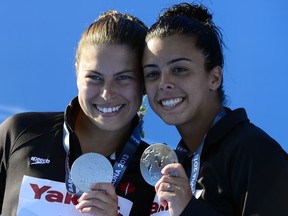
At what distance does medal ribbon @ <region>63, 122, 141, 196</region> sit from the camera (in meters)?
2.32

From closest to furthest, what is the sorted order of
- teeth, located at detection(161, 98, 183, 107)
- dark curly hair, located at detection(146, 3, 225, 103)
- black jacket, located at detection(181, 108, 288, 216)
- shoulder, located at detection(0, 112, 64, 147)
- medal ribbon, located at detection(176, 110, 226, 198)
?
black jacket, located at detection(181, 108, 288, 216) → medal ribbon, located at detection(176, 110, 226, 198) → teeth, located at detection(161, 98, 183, 107) → dark curly hair, located at detection(146, 3, 225, 103) → shoulder, located at detection(0, 112, 64, 147)

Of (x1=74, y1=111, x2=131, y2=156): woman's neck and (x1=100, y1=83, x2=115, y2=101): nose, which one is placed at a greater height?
(x1=100, y1=83, x2=115, y2=101): nose

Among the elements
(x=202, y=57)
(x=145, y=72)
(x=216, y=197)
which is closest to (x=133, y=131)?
(x=145, y=72)

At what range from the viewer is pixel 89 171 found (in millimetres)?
2270

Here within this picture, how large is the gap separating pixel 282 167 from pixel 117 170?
759 mm

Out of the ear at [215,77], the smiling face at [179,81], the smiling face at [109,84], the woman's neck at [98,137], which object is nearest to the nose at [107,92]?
the smiling face at [109,84]

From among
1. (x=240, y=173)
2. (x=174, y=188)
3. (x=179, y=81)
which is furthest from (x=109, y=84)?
(x=240, y=173)

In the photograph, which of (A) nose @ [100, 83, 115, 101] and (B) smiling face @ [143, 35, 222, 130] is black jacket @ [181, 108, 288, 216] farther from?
(A) nose @ [100, 83, 115, 101]

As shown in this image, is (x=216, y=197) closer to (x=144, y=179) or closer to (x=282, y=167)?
(x=282, y=167)

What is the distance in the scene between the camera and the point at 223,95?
7.80ft

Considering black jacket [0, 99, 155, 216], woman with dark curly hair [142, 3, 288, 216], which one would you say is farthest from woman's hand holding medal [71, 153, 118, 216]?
woman with dark curly hair [142, 3, 288, 216]

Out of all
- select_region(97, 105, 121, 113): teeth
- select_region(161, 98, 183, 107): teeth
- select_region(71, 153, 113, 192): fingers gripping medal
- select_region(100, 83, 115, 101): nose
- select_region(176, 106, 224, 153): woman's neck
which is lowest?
select_region(71, 153, 113, 192): fingers gripping medal

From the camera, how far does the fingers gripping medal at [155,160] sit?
2.23m

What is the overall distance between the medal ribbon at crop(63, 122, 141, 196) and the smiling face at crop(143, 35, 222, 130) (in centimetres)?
24
